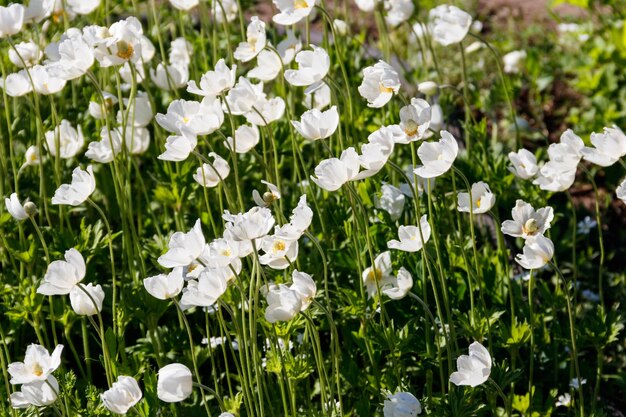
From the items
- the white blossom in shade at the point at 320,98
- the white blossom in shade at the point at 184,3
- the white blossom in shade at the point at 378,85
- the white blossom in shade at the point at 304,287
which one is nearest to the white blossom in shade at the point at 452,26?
the white blossom in shade at the point at 320,98

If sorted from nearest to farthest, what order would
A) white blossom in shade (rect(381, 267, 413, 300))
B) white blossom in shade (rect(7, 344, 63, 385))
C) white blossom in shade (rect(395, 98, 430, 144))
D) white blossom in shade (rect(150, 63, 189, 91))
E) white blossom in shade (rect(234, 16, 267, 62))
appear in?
white blossom in shade (rect(7, 344, 63, 385)) < white blossom in shade (rect(395, 98, 430, 144)) < white blossom in shade (rect(381, 267, 413, 300)) < white blossom in shade (rect(234, 16, 267, 62)) < white blossom in shade (rect(150, 63, 189, 91))

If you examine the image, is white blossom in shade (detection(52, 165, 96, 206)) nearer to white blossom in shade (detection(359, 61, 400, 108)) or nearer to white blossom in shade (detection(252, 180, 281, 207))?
white blossom in shade (detection(252, 180, 281, 207))

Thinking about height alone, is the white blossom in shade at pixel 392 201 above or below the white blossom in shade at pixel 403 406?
above

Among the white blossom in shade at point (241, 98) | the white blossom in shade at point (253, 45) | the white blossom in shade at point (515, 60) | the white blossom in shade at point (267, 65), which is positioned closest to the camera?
the white blossom in shade at point (241, 98)

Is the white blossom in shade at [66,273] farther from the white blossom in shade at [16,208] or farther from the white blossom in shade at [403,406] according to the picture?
the white blossom in shade at [403,406]

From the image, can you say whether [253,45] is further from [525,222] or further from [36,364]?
[36,364]

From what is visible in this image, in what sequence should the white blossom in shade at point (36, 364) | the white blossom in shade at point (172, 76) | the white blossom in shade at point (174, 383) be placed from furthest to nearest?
the white blossom in shade at point (172, 76)
the white blossom in shade at point (36, 364)
the white blossom in shade at point (174, 383)

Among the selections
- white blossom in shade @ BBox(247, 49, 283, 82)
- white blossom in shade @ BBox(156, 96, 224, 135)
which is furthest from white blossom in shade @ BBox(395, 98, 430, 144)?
white blossom in shade @ BBox(247, 49, 283, 82)
